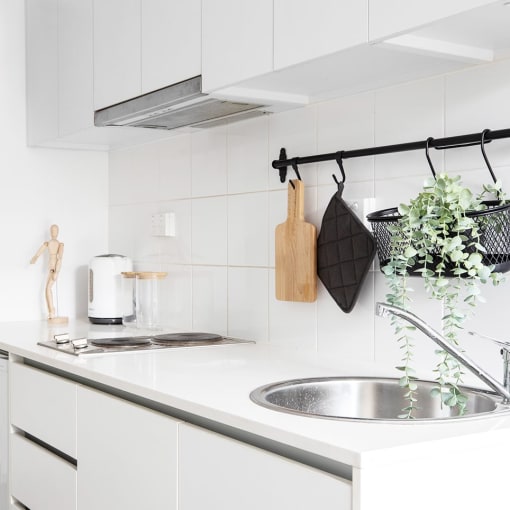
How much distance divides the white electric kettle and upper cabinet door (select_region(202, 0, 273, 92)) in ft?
3.90

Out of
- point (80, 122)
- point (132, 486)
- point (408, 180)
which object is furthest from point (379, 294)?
point (80, 122)

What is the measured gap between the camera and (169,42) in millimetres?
2238

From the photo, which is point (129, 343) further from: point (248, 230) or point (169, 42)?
point (169, 42)

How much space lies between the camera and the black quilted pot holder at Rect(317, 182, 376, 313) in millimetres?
1978

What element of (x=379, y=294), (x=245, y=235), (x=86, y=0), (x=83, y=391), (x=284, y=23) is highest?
(x=86, y=0)

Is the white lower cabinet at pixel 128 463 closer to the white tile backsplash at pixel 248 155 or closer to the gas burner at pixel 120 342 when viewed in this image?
the gas burner at pixel 120 342

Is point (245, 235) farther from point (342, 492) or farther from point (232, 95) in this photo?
point (342, 492)

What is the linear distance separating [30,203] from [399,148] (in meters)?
1.80

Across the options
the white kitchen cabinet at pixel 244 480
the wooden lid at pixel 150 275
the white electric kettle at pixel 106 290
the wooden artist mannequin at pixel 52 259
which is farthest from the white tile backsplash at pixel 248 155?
the white kitchen cabinet at pixel 244 480

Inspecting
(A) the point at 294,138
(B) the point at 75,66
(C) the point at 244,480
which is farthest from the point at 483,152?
(B) the point at 75,66

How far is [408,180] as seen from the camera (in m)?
1.91

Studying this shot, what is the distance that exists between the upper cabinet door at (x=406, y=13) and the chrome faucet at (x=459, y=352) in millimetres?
533

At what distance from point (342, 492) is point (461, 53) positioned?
96 cm

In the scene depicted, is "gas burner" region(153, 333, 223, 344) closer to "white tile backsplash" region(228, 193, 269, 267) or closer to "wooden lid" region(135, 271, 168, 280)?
"white tile backsplash" region(228, 193, 269, 267)
